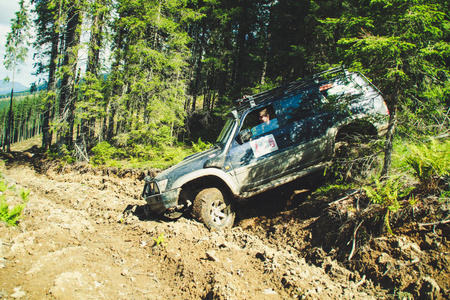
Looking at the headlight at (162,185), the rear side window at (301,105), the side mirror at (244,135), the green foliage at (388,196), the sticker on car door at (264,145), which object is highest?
the rear side window at (301,105)

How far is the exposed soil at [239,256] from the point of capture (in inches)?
104

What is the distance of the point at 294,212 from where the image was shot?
15.4ft

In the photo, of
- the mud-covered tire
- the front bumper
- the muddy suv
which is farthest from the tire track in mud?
the muddy suv

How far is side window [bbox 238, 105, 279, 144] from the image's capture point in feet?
16.7

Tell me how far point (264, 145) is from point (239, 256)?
2.31 meters

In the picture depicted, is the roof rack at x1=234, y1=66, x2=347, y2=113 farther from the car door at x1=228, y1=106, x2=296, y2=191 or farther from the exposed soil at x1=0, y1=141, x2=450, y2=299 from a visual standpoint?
the exposed soil at x1=0, y1=141, x2=450, y2=299

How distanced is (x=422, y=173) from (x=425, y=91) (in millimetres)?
1356

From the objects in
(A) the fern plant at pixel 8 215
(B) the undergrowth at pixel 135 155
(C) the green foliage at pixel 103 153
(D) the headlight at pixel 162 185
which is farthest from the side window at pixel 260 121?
(C) the green foliage at pixel 103 153

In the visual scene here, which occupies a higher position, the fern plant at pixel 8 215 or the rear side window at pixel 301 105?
the rear side window at pixel 301 105

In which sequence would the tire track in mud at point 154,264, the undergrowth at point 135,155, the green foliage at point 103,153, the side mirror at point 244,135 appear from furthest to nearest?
1. the green foliage at point 103,153
2. the undergrowth at point 135,155
3. the side mirror at point 244,135
4. the tire track in mud at point 154,264

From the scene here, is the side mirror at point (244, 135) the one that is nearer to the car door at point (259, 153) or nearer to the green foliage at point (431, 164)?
the car door at point (259, 153)

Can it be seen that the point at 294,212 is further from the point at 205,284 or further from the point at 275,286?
the point at 205,284

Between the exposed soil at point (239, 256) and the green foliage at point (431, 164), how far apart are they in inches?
11.7

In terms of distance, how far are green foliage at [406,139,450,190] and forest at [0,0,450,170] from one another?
599 millimetres
